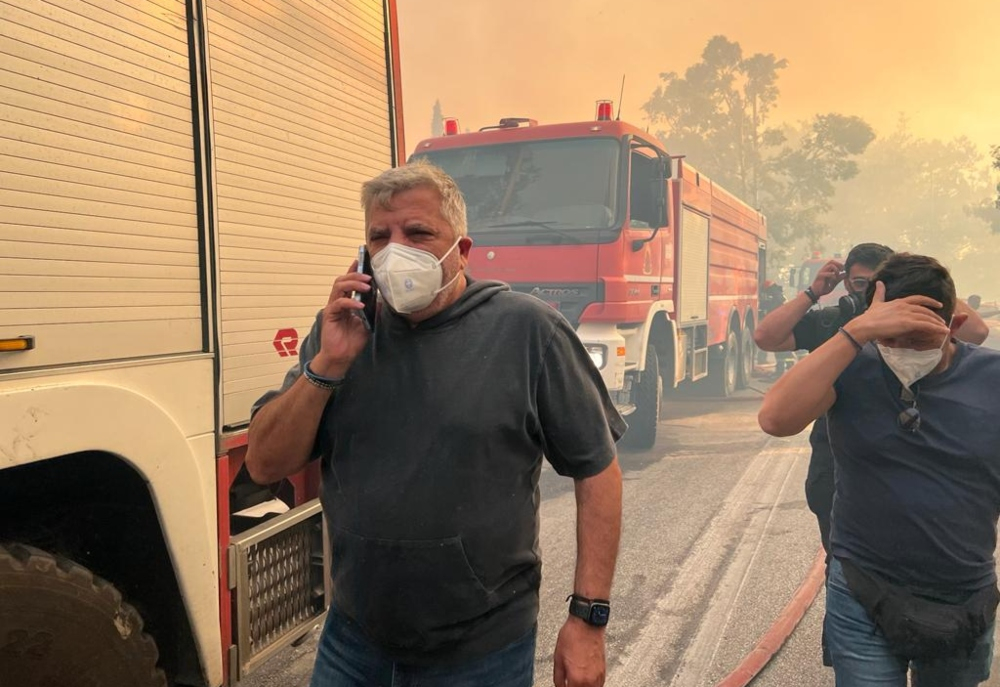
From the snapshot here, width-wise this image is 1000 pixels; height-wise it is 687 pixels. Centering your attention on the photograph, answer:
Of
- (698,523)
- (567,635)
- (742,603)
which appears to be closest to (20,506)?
(567,635)

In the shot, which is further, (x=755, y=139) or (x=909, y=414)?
(x=755, y=139)

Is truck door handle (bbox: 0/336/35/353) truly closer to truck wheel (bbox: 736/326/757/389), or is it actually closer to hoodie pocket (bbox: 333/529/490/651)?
hoodie pocket (bbox: 333/529/490/651)

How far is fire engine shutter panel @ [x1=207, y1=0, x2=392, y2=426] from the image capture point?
2.60 m

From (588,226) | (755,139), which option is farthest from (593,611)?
→ (755,139)

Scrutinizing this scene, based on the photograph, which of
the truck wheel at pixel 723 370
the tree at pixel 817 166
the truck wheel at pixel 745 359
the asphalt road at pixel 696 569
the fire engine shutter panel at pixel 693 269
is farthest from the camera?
the tree at pixel 817 166

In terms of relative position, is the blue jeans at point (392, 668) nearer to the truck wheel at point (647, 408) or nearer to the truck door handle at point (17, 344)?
the truck door handle at point (17, 344)

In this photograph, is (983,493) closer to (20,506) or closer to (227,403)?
(227,403)

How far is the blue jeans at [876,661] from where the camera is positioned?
2.13 meters

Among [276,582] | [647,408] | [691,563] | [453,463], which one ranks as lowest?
[691,563]

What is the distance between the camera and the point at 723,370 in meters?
12.5

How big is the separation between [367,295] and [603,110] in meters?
6.32

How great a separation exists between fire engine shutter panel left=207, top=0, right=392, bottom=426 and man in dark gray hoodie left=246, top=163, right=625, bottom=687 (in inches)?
35.3

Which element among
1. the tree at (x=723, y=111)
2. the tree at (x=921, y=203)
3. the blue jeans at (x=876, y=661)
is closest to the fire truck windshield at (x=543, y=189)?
the blue jeans at (x=876, y=661)

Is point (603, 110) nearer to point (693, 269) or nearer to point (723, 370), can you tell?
point (693, 269)
